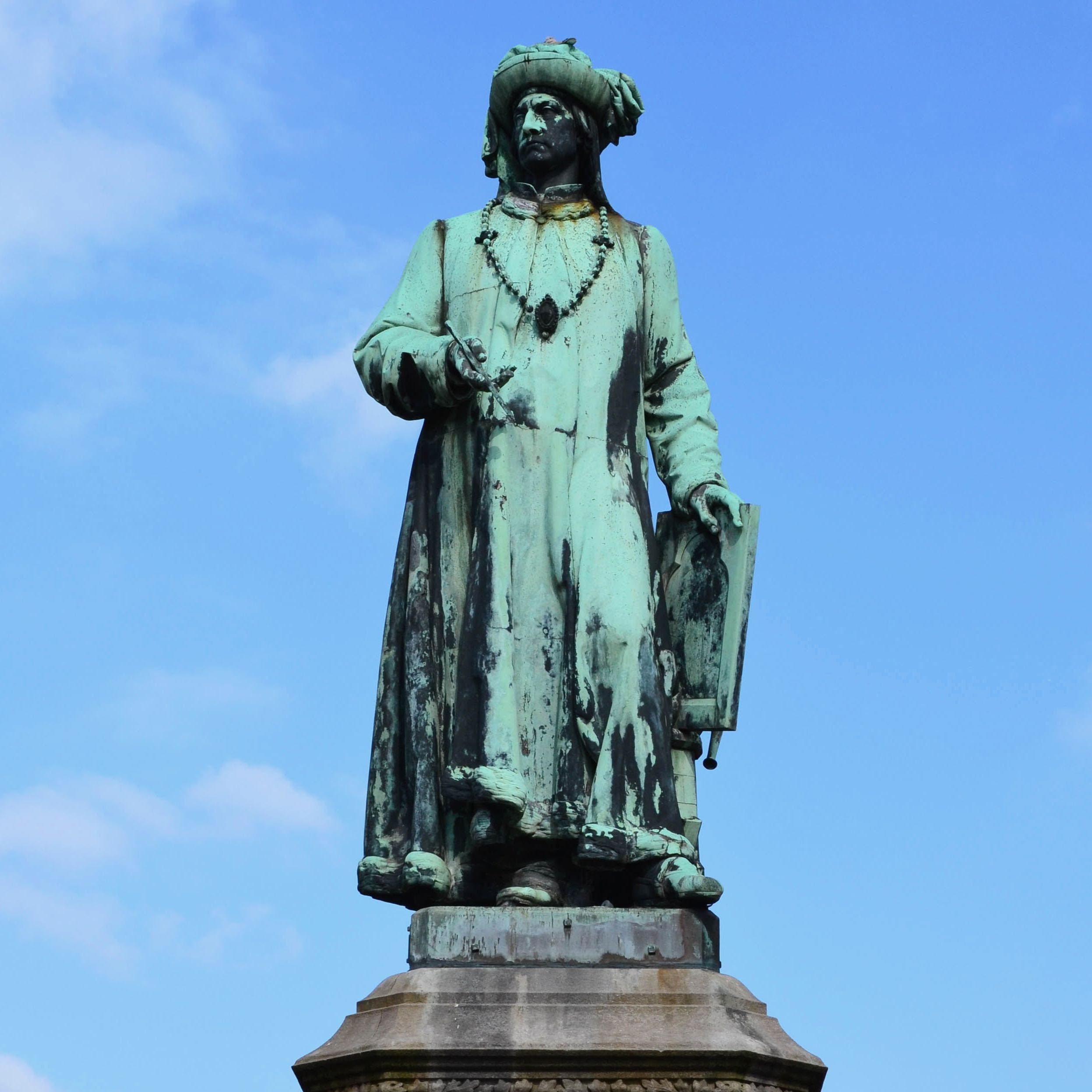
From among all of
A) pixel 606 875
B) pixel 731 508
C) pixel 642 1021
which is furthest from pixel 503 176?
pixel 642 1021

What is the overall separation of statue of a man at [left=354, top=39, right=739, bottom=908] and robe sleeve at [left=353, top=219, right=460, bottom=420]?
13mm

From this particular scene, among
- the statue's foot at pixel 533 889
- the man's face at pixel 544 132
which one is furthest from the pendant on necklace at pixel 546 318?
the statue's foot at pixel 533 889

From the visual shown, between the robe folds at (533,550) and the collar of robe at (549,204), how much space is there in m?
0.02

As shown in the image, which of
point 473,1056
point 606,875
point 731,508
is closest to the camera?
point 473,1056

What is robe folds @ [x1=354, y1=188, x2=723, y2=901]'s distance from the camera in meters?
11.1

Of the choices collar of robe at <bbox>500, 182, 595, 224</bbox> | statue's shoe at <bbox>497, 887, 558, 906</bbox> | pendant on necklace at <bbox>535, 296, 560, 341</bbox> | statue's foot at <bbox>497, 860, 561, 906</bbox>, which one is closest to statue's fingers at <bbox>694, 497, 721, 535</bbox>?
pendant on necklace at <bbox>535, 296, 560, 341</bbox>

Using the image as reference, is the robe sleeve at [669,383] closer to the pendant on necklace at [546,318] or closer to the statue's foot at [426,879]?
the pendant on necklace at [546,318]

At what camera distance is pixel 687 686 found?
11.7 metres

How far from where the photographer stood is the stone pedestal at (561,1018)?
10.0 meters

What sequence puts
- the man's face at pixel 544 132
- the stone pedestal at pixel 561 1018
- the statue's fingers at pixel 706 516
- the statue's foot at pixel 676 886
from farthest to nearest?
1. the man's face at pixel 544 132
2. the statue's fingers at pixel 706 516
3. the statue's foot at pixel 676 886
4. the stone pedestal at pixel 561 1018

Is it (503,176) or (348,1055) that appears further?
(503,176)

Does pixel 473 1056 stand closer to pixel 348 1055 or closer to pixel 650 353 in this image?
pixel 348 1055

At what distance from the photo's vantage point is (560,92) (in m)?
12.3

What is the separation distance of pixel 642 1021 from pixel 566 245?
170 inches
